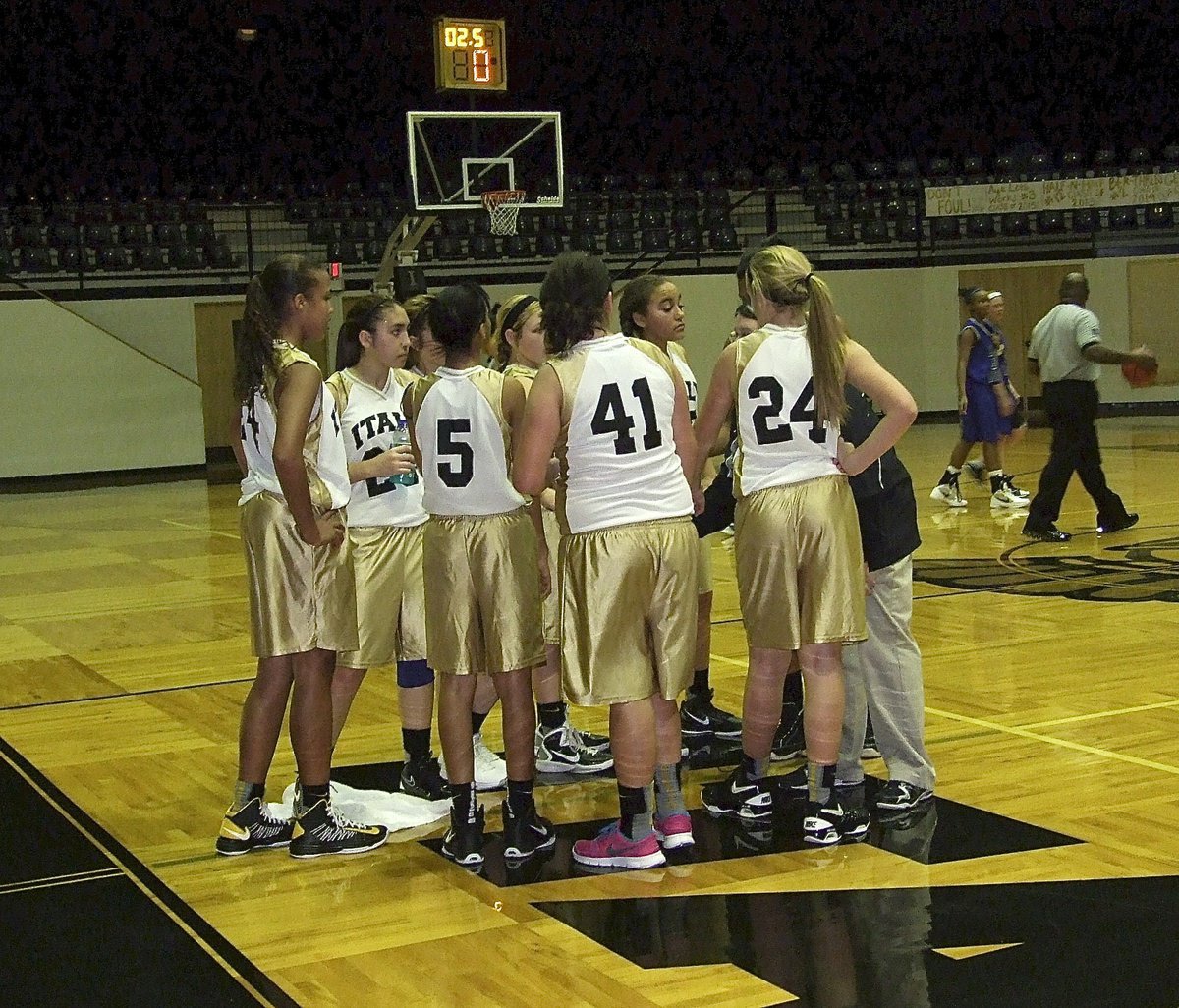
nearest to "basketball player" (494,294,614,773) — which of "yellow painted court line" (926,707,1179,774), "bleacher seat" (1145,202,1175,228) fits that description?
"yellow painted court line" (926,707,1179,774)

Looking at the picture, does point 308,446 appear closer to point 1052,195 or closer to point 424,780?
point 424,780

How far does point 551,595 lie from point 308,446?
3.92 feet

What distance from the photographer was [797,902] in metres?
3.82

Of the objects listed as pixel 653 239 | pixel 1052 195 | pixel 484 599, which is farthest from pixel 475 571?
pixel 1052 195

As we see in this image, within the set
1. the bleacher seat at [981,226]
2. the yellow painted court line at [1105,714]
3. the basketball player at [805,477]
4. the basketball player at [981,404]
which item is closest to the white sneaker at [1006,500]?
the basketball player at [981,404]

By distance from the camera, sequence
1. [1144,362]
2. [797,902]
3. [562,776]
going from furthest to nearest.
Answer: [1144,362]
[562,776]
[797,902]

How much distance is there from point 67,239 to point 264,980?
17728 millimetres

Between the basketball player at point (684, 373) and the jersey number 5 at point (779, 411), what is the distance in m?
0.40

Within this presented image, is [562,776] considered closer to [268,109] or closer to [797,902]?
[797,902]

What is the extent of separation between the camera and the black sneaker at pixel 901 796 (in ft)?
14.9

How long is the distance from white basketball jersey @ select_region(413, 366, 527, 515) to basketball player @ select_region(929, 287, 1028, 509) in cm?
769

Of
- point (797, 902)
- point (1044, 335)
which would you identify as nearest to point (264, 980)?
point (797, 902)

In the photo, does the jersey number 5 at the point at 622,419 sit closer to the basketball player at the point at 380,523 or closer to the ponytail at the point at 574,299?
the ponytail at the point at 574,299

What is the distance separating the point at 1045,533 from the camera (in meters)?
10.0
